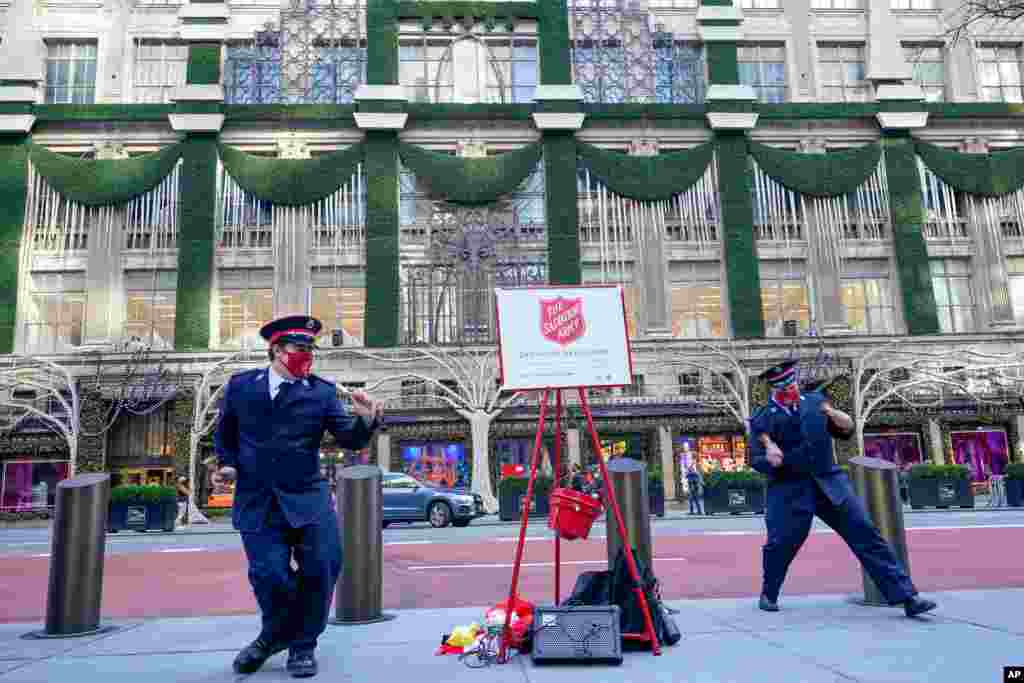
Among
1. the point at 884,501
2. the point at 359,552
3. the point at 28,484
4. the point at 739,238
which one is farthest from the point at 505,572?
the point at 28,484

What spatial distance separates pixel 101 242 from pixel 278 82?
33.9 ft

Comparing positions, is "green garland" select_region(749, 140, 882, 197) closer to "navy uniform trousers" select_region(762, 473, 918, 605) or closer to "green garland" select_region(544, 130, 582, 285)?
"green garland" select_region(544, 130, 582, 285)

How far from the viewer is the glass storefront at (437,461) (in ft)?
105

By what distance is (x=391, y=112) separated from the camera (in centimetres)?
3353

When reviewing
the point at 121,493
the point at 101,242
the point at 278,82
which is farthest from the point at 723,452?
the point at 101,242

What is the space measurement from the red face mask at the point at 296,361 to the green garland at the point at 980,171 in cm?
3726

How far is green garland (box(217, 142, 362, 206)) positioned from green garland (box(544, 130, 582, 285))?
8.76 meters

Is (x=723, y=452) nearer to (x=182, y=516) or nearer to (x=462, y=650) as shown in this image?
(x=182, y=516)

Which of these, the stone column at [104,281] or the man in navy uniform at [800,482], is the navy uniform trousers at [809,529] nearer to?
the man in navy uniform at [800,482]

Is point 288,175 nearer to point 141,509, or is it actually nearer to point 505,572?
point 141,509

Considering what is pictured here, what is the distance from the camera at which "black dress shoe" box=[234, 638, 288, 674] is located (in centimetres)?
455

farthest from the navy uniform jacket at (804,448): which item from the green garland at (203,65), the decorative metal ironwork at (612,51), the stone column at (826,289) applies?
the green garland at (203,65)

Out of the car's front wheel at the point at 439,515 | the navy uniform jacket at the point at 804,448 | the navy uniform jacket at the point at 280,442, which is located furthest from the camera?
the car's front wheel at the point at 439,515

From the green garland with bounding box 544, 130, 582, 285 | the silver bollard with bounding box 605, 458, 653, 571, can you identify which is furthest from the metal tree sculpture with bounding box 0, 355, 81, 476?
the silver bollard with bounding box 605, 458, 653, 571
